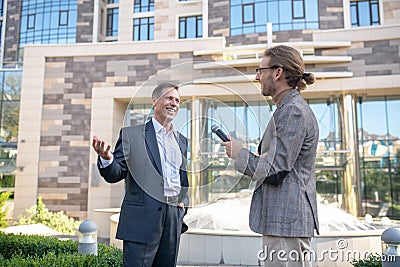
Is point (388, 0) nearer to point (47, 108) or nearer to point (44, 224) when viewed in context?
point (47, 108)

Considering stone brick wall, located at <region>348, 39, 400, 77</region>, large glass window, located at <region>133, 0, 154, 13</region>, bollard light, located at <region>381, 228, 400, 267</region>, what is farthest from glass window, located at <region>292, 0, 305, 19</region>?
bollard light, located at <region>381, 228, 400, 267</region>

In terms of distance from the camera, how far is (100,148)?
203cm

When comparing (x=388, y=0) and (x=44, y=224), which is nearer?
(x=44, y=224)

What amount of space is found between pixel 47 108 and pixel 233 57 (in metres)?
7.28

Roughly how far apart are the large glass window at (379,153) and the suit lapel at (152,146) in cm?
1365

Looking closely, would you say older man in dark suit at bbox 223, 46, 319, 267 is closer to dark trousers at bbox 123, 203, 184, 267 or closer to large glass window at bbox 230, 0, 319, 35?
dark trousers at bbox 123, 203, 184, 267

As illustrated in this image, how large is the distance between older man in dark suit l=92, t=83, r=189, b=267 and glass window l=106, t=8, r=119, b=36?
24.8 m

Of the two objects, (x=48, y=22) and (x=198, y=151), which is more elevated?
(x=48, y=22)

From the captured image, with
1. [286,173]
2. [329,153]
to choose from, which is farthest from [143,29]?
[286,173]

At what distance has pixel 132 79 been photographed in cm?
1373

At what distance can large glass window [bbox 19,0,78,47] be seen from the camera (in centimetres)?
2523

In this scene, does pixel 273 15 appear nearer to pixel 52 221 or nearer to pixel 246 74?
pixel 246 74

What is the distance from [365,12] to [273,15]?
5.85 m

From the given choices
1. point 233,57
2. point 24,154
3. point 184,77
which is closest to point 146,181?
point 184,77
